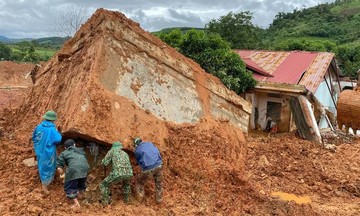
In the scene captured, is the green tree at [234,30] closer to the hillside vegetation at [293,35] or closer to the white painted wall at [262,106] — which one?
the hillside vegetation at [293,35]

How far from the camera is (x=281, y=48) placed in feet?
109

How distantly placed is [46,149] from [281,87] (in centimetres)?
1094

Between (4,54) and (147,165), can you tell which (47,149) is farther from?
(4,54)

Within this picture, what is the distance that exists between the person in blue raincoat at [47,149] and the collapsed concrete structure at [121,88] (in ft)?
1.14

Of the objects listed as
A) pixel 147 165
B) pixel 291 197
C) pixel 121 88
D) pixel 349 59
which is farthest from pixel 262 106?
pixel 349 59

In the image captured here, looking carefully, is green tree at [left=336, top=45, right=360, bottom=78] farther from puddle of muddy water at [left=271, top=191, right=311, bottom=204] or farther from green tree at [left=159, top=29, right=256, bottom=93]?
puddle of muddy water at [left=271, top=191, right=311, bottom=204]

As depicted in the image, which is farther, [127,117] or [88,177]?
[127,117]

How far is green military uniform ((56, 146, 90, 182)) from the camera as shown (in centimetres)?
598

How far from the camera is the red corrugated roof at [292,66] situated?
15734 millimetres

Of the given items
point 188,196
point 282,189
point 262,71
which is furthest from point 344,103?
point 262,71

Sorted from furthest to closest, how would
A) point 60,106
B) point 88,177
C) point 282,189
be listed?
point 282,189 < point 60,106 < point 88,177

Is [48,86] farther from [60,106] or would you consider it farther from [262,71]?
[262,71]

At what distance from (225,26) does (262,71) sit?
1169 cm

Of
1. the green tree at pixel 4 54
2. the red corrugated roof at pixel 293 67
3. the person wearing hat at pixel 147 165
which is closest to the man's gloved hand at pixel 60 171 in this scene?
the person wearing hat at pixel 147 165
